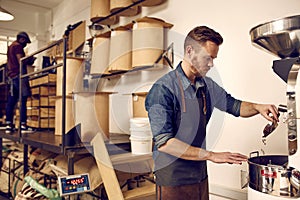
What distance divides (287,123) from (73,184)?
157cm

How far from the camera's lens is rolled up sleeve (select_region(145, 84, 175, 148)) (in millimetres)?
1395

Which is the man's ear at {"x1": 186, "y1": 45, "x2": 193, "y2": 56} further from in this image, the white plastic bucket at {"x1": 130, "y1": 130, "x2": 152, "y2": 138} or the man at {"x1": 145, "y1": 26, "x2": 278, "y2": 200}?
the white plastic bucket at {"x1": 130, "y1": 130, "x2": 152, "y2": 138}

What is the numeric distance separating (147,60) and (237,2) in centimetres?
100

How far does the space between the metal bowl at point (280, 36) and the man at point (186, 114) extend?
0.86ft

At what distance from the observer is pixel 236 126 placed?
2.19 m

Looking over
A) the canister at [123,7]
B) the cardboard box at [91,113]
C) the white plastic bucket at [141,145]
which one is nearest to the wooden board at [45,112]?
the cardboard box at [91,113]

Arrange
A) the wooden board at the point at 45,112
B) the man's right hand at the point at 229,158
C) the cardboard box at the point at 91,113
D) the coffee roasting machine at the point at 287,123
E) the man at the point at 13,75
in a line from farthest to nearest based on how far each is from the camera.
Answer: the man at the point at 13,75 → the wooden board at the point at 45,112 → the cardboard box at the point at 91,113 → the man's right hand at the point at 229,158 → the coffee roasting machine at the point at 287,123

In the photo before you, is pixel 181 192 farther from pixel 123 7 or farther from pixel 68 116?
pixel 123 7

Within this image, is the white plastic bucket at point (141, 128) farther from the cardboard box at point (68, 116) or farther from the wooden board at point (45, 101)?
the wooden board at point (45, 101)

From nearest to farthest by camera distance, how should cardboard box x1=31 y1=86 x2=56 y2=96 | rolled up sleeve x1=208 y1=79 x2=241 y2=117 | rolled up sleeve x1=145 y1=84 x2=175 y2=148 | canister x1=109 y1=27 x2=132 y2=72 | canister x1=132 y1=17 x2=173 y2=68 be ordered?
rolled up sleeve x1=145 y1=84 x2=175 y2=148 → rolled up sleeve x1=208 y1=79 x2=241 y2=117 → canister x1=132 y1=17 x2=173 y2=68 → canister x1=109 y1=27 x2=132 y2=72 → cardboard box x1=31 y1=86 x2=56 y2=96

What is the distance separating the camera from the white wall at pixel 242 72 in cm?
194

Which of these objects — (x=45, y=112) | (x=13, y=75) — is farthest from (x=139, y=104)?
(x=13, y=75)

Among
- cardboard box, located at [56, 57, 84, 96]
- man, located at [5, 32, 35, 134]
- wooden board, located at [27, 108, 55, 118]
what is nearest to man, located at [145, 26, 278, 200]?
cardboard box, located at [56, 57, 84, 96]

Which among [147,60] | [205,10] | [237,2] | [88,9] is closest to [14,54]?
[88,9]
